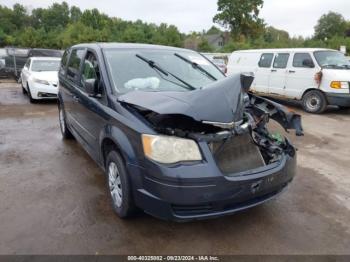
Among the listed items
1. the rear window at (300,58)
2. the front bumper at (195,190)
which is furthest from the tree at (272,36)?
the front bumper at (195,190)

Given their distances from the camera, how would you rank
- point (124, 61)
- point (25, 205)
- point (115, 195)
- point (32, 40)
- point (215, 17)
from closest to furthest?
point (115, 195)
point (25, 205)
point (124, 61)
point (32, 40)
point (215, 17)

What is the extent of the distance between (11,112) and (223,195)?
8.00m

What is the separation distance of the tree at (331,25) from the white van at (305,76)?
64130mm

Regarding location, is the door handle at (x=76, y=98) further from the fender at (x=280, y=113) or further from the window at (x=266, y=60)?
the window at (x=266, y=60)

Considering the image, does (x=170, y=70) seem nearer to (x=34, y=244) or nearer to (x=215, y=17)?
(x=34, y=244)

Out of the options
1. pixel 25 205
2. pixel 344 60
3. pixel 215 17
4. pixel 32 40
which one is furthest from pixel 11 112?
pixel 215 17

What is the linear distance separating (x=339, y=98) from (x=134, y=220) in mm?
7662

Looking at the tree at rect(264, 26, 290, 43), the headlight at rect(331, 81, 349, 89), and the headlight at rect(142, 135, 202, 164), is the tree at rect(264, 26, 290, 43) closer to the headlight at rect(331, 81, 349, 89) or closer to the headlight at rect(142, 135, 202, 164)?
the headlight at rect(331, 81, 349, 89)

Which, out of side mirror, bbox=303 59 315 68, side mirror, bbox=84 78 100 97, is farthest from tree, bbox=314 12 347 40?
side mirror, bbox=84 78 100 97

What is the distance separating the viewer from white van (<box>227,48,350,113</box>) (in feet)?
29.6

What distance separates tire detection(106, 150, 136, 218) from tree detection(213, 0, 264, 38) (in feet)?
174

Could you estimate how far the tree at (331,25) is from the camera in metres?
67.1

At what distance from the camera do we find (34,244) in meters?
2.99

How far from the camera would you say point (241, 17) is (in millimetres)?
52531
